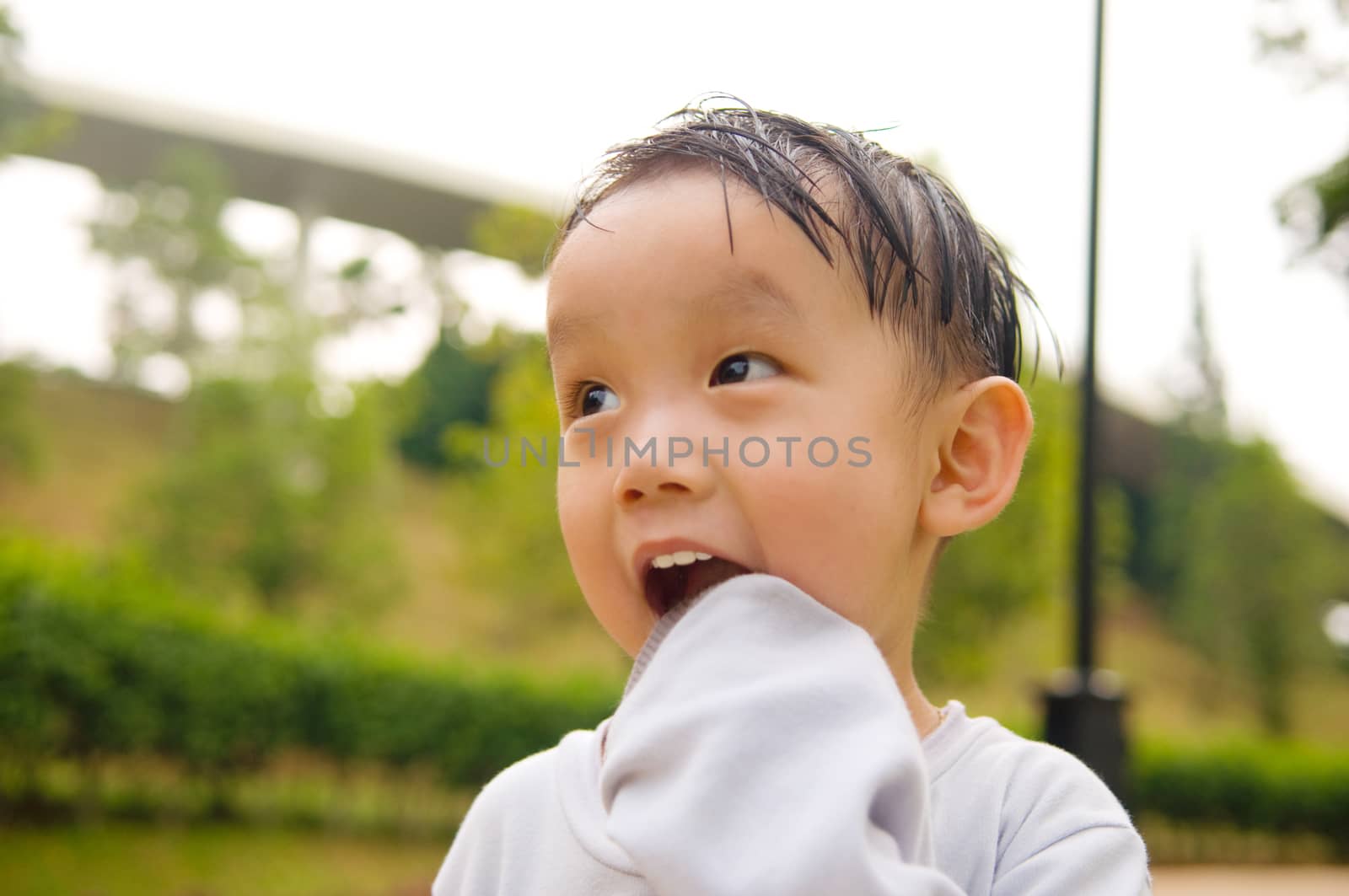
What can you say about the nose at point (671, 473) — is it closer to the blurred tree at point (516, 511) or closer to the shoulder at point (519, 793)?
the shoulder at point (519, 793)

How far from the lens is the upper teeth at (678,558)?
0.92m

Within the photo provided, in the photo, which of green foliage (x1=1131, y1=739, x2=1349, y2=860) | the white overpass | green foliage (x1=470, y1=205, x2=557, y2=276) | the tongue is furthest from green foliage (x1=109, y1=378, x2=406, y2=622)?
the tongue

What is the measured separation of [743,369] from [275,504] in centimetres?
1567

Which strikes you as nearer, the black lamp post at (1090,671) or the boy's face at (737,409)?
the boy's face at (737,409)

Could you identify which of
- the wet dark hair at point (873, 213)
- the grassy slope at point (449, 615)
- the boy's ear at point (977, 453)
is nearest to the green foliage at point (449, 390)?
the grassy slope at point (449, 615)

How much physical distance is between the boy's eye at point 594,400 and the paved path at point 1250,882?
9008 millimetres

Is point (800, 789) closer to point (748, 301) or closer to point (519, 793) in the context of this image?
point (748, 301)

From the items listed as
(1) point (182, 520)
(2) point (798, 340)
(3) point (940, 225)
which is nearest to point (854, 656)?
(2) point (798, 340)

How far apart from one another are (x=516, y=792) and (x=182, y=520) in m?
15.3

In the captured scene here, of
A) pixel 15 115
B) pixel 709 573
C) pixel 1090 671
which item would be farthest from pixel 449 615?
pixel 709 573

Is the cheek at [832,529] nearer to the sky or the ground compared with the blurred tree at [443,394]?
nearer to the sky

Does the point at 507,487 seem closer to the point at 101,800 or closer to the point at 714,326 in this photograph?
the point at 101,800

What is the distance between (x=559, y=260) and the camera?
104 centimetres

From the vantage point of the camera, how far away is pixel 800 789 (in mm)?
734
